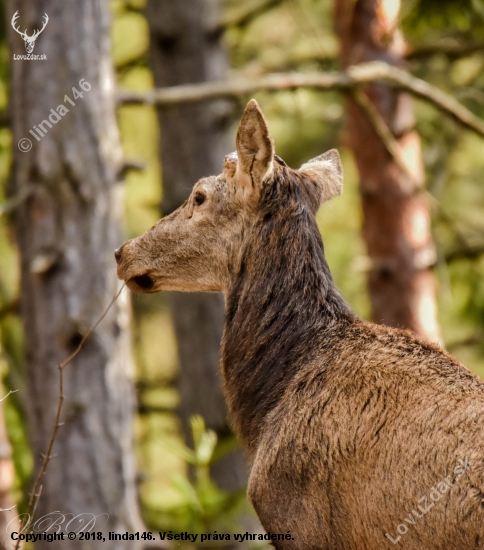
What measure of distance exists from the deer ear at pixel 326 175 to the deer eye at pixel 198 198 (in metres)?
0.65

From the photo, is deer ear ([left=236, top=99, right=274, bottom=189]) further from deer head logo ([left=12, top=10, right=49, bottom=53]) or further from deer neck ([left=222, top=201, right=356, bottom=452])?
deer head logo ([left=12, top=10, right=49, bottom=53])

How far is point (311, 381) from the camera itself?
3.88 metres

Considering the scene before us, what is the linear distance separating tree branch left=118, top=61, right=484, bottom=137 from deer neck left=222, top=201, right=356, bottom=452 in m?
2.45

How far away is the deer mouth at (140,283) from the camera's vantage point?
4.55 m

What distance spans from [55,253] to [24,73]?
1445mm

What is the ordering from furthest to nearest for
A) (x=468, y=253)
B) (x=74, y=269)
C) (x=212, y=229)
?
(x=468, y=253) → (x=74, y=269) → (x=212, y=229)

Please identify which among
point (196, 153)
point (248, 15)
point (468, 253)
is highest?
point (248, 15)

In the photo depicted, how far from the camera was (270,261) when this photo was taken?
4160 mm

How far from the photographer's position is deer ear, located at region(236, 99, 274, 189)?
12.4ft

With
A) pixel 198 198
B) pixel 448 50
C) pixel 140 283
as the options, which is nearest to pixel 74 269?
pixel 140 283

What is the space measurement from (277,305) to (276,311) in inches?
1.3

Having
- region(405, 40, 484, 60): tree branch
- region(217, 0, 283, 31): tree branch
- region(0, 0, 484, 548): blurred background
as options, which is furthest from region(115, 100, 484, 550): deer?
region(217, 0, 283, 31): tree branch

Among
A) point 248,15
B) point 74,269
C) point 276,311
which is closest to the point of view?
point 276,311

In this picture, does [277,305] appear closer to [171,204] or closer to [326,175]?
[326,175]
